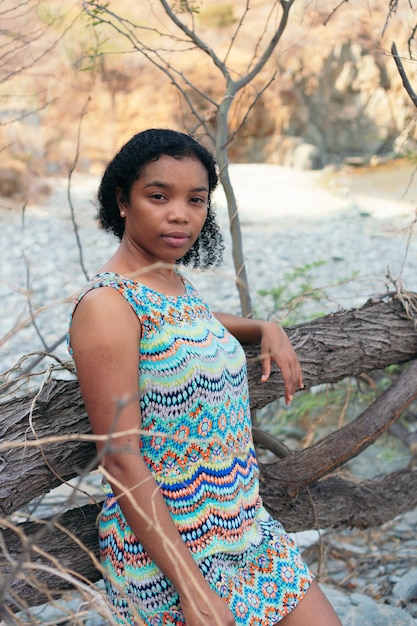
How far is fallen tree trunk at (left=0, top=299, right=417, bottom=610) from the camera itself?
1.92 metres

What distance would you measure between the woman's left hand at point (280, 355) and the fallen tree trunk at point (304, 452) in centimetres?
8

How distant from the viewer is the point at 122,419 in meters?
1.62

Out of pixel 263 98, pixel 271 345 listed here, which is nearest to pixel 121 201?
pixel 271 345

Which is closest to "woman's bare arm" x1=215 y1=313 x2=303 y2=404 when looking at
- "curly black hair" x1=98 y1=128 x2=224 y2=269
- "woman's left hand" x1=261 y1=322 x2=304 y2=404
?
"woman's left hand" x1=261 y1=322 x2=304 y2=404

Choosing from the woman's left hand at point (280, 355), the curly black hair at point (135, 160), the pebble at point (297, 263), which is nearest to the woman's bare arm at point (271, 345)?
the woman's left hand at point (280, 355)

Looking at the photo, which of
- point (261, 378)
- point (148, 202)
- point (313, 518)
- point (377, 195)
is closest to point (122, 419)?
point (148, 202)

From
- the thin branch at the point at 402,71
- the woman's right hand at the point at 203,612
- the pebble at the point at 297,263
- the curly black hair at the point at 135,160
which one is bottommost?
the pebble at the point at 297,263

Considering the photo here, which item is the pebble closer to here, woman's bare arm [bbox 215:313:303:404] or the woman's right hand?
woman's bare arm [bbox 215:313:303:404]

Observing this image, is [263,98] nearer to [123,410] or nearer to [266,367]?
[266,367]

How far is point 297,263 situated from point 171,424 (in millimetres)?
6638

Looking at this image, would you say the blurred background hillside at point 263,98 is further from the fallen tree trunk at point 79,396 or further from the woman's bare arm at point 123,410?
the woman's bare arm at point 123,410

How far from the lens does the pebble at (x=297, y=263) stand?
→ 348 cm

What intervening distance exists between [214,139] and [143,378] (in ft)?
5.28

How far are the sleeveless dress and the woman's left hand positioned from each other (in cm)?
29
